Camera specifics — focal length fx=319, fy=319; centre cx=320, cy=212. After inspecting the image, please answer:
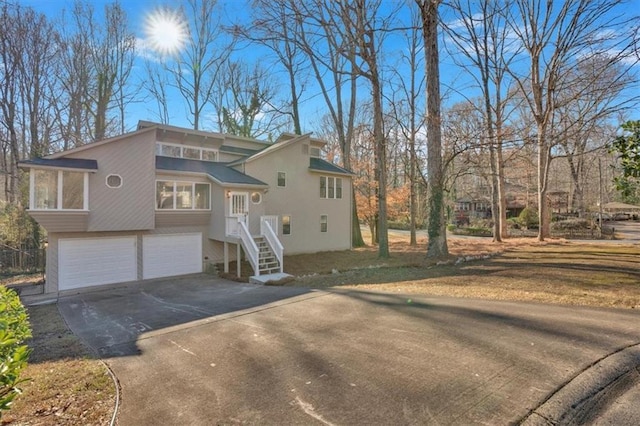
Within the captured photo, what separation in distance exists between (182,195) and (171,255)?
8.98 ft

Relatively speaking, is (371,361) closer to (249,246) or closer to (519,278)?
(519,278)

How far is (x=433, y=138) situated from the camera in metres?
12.3

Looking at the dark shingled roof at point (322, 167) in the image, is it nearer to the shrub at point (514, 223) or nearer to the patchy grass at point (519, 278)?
the patchy grass at point (519, 278)

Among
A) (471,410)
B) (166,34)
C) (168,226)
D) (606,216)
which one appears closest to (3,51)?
(166,34)

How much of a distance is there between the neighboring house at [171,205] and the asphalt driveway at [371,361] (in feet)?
22.2

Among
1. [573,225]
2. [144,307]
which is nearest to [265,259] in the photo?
[144,307]

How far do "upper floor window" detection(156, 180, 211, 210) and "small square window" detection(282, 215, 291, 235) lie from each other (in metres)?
4.25

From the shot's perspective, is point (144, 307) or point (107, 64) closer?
point (144, 307)

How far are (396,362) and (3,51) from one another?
27217mm

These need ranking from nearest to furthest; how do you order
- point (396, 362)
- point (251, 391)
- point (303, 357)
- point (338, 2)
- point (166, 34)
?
point (251, 391) < point (396, 362) < point (303, 357) < point (338, 2) < point (166, 34)

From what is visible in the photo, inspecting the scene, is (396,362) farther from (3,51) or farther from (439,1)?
(3,51)

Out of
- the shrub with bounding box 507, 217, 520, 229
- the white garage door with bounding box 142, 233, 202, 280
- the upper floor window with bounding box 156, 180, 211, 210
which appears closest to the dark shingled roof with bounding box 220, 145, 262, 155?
the upper floor window with bounding box 156, 180, 211, 210

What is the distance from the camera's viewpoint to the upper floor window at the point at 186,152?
16.1 m

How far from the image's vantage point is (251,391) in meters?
3.48
